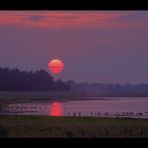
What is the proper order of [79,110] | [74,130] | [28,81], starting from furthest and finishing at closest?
[28,81]
[79,110]
[74,130]

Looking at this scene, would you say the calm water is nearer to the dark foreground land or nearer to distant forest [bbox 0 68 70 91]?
distant forest [bbox 0 68 70 91]

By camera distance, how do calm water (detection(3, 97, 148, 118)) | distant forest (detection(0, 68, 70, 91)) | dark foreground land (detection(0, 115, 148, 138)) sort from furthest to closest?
distant forest (detection(0, 68, 70, 91)) → calm water (detection(3, 97, 148, 118)) → dark foreground land (detection(0, 115, 148, 138))

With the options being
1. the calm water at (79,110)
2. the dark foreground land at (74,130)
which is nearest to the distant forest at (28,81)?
the calm water at (79,110)

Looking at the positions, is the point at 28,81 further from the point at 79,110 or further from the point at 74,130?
the point at 74,130

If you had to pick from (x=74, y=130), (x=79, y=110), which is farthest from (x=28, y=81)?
(x=74, y=130)

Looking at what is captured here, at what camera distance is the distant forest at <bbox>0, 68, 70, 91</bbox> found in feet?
186

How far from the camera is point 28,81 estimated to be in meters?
61.4

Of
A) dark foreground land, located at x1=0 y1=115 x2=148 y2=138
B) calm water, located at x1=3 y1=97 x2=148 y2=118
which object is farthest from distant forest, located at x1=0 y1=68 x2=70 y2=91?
dark foreground land, located at x1=0 y1=115 x2=148 y2=138
